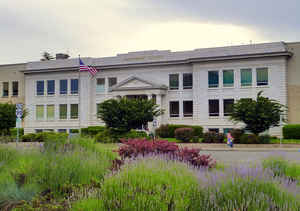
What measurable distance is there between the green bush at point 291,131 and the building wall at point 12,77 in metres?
36.4

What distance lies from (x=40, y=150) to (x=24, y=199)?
108 inches

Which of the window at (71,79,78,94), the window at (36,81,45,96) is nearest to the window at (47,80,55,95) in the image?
the window at (36,81,45,96)

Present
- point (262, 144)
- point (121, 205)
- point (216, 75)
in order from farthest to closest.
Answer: point (216, 75), point (262, 144), point (121, 205)

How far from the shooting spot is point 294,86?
133 feet

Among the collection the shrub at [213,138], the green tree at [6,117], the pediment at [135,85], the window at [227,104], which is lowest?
the shrub at [213,138]

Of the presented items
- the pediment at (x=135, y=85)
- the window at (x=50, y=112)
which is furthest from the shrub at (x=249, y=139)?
the window at (x=50, y=112)

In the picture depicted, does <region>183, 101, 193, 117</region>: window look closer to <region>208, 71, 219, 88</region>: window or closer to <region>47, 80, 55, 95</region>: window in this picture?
<region>208, 71, 219, 88</region>: window

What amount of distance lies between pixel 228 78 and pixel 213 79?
165 centimetres

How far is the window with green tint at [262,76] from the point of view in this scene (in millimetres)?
41719

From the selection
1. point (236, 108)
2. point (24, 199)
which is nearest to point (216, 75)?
point (236, 108)

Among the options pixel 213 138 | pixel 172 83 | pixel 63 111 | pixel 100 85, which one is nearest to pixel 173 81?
pixel 172 83

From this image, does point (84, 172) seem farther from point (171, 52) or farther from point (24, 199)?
point (171, 52)

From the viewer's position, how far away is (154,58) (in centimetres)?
4741

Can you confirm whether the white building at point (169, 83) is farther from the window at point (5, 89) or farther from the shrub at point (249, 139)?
the shrub at point (249, 139)
